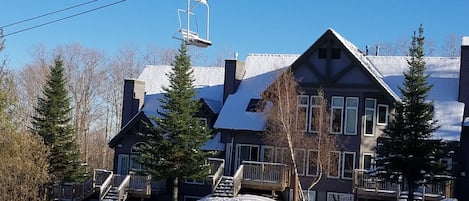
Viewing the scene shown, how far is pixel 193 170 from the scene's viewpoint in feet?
102

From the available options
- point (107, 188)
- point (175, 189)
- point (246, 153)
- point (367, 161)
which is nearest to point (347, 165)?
point (367, 161)

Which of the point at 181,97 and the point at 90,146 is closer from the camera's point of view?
the point at 181,97

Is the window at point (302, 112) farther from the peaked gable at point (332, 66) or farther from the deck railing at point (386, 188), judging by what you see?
the deck railing at point (386, 188)

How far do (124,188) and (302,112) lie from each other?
31.3 ft

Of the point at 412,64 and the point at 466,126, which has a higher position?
the point at 412,64

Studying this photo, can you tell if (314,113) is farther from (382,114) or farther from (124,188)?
(124,188)

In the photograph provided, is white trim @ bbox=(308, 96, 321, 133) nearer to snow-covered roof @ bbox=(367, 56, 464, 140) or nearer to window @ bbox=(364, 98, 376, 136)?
window @ bbox=(364, 98, 376, 136)

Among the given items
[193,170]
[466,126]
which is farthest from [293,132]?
[466,126]

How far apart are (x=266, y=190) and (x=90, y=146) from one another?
1443 inches

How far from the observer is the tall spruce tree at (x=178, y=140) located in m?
31.4

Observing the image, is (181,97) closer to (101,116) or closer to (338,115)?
(338,115)

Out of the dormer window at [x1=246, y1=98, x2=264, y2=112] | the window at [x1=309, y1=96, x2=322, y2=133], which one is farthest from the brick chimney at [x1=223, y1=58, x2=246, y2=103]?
the window at [x1=309, y1=96, x2=322, y2=133]

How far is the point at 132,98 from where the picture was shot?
126 feet

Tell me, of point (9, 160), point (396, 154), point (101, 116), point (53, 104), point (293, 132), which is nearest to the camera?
point (9, 160)
